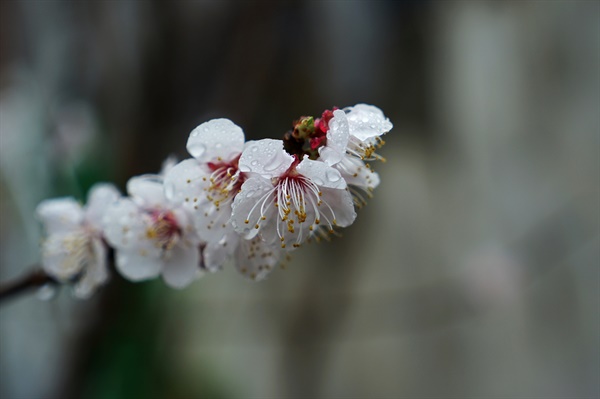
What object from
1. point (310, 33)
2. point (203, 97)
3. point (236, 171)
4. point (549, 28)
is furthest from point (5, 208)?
point (549, 28)

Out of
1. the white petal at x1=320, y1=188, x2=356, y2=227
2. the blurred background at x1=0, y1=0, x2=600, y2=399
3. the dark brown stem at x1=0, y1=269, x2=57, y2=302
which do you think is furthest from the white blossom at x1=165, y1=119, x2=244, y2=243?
the blurred background at x1=0, y1=0, x2=600, y2=399

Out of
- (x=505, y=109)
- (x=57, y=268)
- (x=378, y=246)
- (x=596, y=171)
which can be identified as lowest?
(x=57, y=268)

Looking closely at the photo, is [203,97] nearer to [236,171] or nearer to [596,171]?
[236,171]

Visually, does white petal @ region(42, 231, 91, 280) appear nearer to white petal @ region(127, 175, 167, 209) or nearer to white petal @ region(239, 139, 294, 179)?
white petal @ region(127, 175, 167, 209)

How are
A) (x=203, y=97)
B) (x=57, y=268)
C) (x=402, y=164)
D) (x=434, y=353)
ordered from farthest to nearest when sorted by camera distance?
(x=402, y=164) → (x=434, y=353) → (x=203, y=97) → (x=57, y=268)

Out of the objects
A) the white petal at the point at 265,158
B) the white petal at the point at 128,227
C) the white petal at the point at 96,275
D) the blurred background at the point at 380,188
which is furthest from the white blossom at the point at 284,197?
the blurred background at the point at 380,188

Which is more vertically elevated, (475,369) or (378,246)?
(378,246)

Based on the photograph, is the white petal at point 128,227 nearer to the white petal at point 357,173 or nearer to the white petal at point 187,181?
the white petal at point 187,181
